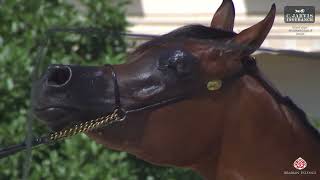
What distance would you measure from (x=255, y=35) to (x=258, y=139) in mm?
301

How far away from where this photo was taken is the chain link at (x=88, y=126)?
215cm

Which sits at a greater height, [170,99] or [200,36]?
[200,36]

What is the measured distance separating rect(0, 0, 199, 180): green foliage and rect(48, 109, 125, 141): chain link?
74.4 inches

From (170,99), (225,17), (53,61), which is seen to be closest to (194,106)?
(170,99)

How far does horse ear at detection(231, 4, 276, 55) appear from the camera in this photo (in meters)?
2.23

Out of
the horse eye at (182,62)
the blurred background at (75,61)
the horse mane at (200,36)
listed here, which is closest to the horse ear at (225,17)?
the horse mane at (200,36)

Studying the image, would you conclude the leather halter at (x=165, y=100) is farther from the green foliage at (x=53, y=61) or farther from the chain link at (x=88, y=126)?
the green foliage at (x=53, y=61)

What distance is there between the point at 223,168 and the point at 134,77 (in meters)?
0.38

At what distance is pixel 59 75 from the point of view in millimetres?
2162

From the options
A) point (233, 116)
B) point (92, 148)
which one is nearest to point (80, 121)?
point (233, 116)

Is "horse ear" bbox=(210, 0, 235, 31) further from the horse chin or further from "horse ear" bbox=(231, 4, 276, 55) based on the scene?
the horse chin

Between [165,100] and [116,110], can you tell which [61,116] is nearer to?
[116,110]

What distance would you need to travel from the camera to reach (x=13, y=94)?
4141mm

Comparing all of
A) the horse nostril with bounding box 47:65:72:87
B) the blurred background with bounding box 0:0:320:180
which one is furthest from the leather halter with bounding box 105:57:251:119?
the blurred background with bounding box 0:0:320:180
